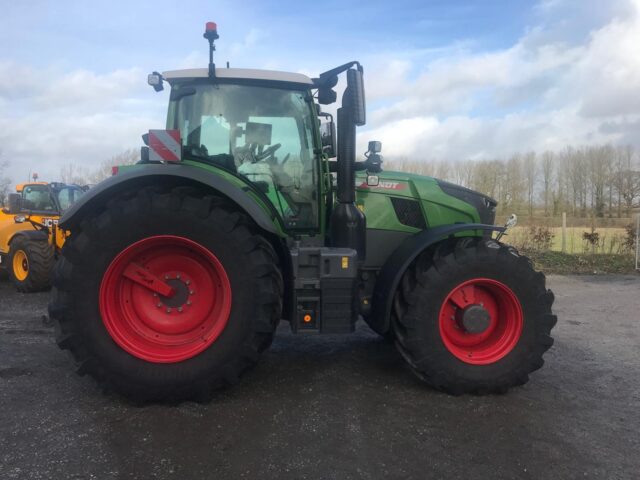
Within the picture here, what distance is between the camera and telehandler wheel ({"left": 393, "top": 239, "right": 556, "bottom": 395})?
11.7 feet

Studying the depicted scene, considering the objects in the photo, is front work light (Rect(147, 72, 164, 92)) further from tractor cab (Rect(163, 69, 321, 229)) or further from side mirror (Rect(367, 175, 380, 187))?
side mirror (Rect(367, 175, 380, 187))

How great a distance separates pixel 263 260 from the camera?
3.34m

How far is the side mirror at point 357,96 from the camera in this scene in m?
3.56

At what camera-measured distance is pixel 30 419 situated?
10.2 feet

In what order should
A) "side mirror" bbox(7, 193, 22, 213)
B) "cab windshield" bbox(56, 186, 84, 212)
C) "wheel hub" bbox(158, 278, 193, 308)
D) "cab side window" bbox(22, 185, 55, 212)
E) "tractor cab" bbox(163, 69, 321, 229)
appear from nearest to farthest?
"wheel hub" bbox(158, 278, 193, 308)
"tractor cab" bbox(163, 69, 321, 229)
"side mirror" bbox(7, 193, 22, 213)
"cab side window" bbox(22, 185, 55, 212)
"cab windshield" bbox(56, 186, 84, 212)

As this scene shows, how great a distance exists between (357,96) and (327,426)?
2.30 metres

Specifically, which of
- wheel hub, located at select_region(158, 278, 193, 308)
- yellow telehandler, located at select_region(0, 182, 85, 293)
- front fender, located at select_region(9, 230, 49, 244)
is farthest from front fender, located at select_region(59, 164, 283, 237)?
front fender, located at select_region(9, 230, 49, 244)

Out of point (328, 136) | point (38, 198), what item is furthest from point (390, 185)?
point (38, 198)

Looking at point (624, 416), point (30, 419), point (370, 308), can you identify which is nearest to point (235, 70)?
point (370, 308)

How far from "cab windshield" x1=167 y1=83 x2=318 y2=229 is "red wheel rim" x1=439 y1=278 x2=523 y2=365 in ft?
4.66

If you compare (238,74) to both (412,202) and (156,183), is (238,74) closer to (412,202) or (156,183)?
(156,183)

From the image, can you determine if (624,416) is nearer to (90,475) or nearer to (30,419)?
(90,475)

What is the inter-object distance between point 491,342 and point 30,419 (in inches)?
129

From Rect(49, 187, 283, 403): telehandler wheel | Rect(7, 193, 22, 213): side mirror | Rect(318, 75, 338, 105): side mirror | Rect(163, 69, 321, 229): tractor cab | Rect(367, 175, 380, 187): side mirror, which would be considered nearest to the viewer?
Rect(49, 187, 283, 403): telehandler wheel
